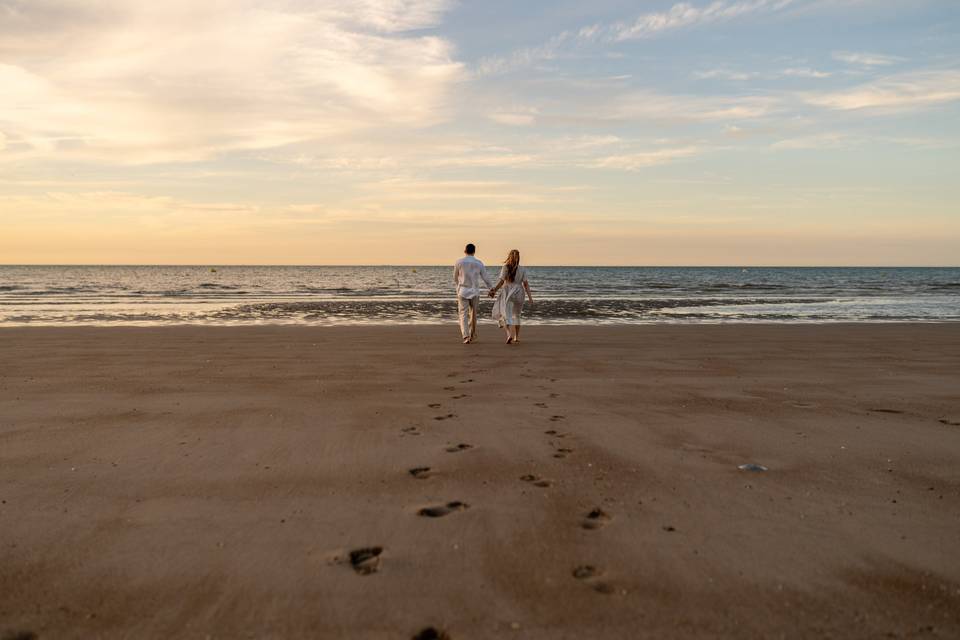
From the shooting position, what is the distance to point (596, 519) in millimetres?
3625

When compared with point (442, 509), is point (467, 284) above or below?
above

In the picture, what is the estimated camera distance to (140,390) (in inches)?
298

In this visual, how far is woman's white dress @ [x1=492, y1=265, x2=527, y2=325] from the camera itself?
522 inches

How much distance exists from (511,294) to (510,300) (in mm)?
120

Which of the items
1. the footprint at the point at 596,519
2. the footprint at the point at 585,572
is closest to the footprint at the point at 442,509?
the footprint at the point at 596,519

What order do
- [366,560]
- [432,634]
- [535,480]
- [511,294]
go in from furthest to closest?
[511,294] → [535,480] → [366,560] → [432,634]

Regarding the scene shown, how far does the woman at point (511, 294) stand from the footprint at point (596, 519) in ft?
30.8

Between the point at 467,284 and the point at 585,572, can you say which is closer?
the point at 585,572

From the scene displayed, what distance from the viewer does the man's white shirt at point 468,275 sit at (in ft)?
42.1

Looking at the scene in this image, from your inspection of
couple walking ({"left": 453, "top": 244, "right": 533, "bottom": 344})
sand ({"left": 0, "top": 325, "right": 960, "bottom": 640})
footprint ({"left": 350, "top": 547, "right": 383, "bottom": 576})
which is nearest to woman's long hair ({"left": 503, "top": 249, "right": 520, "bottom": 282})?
couple walking ({"left": 453, "top": 244, "right": 533, "bottom": 344})

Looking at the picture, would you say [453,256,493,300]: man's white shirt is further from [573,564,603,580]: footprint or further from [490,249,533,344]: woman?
[573,564,603,580]: footprint

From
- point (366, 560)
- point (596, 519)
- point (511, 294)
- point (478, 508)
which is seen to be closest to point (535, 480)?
point (478, 508)

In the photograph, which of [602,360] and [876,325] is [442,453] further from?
[876,325]

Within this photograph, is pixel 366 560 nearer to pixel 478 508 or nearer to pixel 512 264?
pixel 478 508
